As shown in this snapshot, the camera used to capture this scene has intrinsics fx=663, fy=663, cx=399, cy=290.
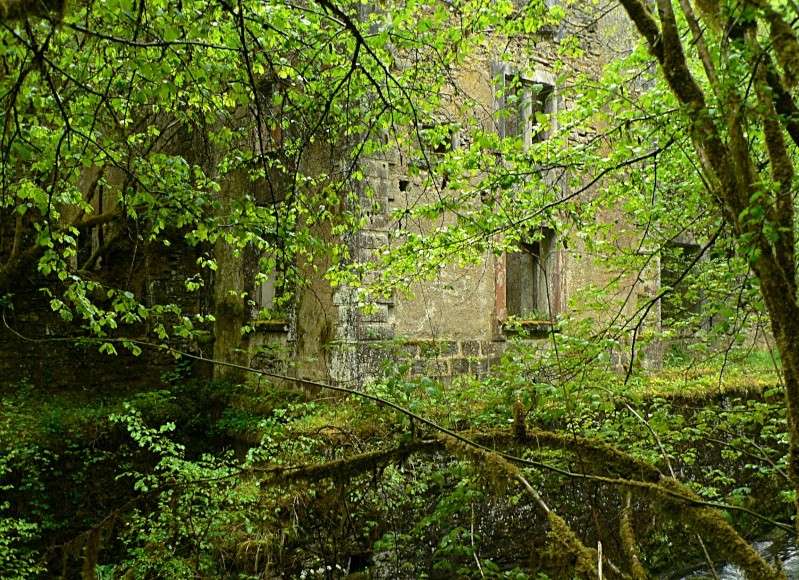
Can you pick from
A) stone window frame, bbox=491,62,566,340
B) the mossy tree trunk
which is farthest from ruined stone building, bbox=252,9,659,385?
the mossy tree trunk

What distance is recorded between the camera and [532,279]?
1210 cm

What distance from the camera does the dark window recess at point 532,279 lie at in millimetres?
11594

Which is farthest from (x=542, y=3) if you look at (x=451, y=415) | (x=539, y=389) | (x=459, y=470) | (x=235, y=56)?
(x=459, y=470)

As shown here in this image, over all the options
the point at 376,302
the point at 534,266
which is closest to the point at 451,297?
the point at 376,302

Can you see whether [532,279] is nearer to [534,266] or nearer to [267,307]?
[534,266]

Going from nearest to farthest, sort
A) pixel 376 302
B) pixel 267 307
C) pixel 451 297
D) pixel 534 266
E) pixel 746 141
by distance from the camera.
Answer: pixel 746 141 → pixel 376 302 → pixel 267 307 → pixel 451 297 → pixel 534 266

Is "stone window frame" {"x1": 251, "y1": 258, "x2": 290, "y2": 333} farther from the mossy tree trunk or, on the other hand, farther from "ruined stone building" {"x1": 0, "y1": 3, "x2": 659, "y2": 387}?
the mossy tree trunk

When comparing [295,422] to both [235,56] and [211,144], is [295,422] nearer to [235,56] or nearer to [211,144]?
[235,56]

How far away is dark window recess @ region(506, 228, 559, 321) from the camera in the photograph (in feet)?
38.0

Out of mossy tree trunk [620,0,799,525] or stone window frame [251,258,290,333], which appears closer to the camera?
mossy tree trunk [620,0,799,525]

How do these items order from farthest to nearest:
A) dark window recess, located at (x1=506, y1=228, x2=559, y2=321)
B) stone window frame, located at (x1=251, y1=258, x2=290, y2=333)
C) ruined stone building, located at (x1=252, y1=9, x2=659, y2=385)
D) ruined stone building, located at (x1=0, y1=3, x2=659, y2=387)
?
dark window recess, located at (x1=506, y1=228, x2=559, y2=321) < stone window frame, located at (x1=251, y1=258, x2=290, y2=333) < ruined stone building, located at (x1=0, y1=3, x2=659, y2=387) < ruined stone building, located at (x1=252, y1=9, x2=659, y2=385)

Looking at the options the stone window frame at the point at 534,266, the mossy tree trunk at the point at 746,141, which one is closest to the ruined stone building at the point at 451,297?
the stone window frame at the point at 534,266

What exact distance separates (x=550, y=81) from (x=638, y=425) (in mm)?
8331

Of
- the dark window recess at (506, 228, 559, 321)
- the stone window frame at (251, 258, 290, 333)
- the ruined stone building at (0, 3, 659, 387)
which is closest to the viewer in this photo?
the ruined stone building at (0, 3, 659, 387)
